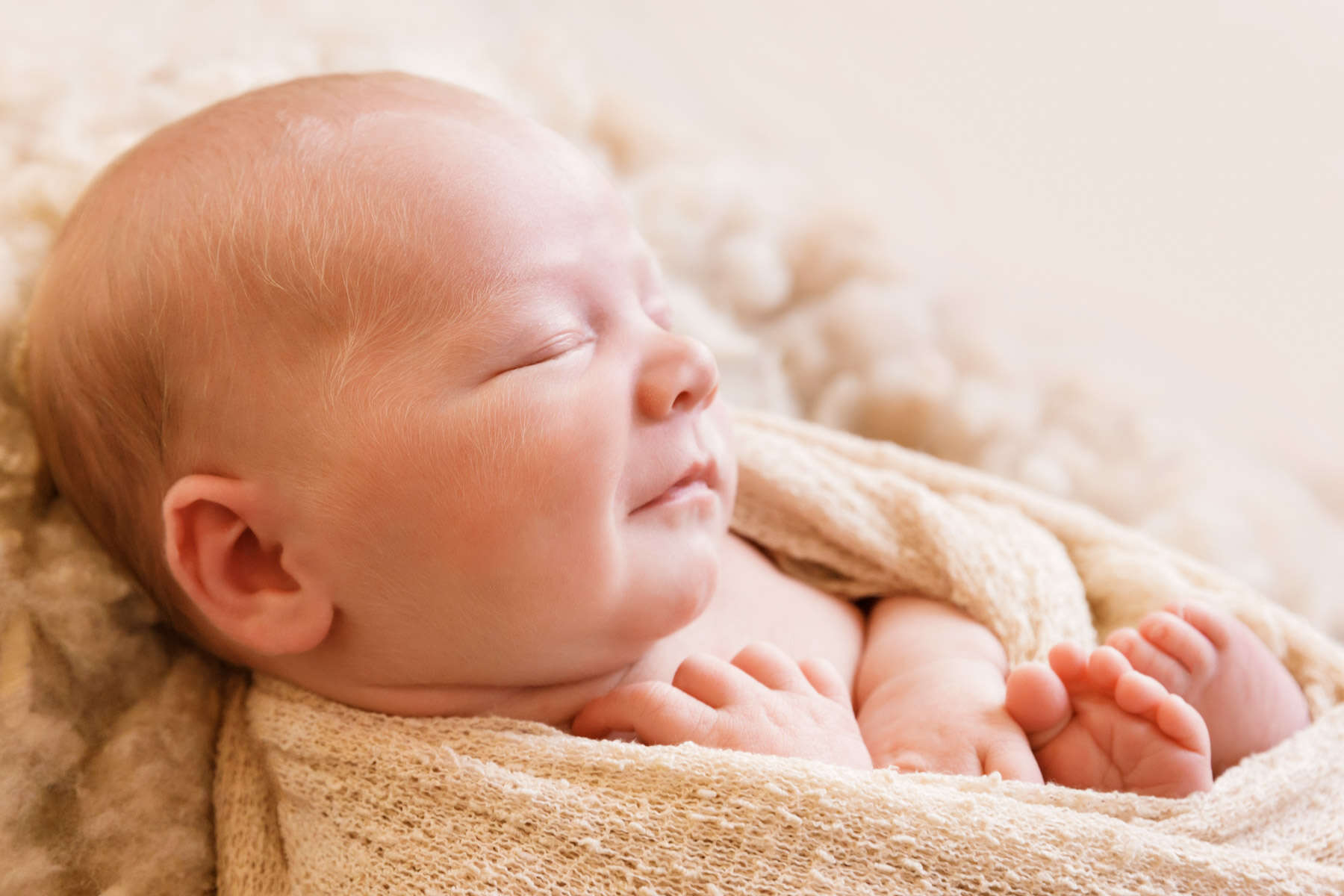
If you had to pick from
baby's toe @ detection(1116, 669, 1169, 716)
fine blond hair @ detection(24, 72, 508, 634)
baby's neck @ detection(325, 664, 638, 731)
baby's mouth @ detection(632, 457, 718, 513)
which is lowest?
baby's neck @ detection(325, 664, 638, 731)

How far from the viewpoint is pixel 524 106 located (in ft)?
4.71

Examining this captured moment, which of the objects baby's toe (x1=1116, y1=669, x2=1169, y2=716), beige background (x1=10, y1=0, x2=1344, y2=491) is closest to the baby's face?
baby's toe (x1=1116, y1=669, x2=1169, y2=716)

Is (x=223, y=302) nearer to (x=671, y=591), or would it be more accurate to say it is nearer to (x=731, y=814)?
(x=671, y=591)

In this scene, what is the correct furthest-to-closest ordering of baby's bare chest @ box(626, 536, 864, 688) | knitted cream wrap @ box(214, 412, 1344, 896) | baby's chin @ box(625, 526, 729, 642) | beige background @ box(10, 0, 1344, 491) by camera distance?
beige background @ box(10, 0, 1344, 491)
baby's bare chest @ box(626, 536, 864, 688)
baby's chin @ box(625, 526, 729, 642)
knitted cream wrap @ box(214, 412, 1344, 896)

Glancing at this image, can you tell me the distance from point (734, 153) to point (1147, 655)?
893mm

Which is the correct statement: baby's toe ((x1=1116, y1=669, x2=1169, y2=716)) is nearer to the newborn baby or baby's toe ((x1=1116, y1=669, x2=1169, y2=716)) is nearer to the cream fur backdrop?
the newborn baby

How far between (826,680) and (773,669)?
0.05 meters

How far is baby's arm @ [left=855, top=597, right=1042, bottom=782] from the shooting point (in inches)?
36.6

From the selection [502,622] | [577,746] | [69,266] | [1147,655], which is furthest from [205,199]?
[1147,655]

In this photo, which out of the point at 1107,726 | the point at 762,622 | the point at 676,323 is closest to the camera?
the point at 1107,726

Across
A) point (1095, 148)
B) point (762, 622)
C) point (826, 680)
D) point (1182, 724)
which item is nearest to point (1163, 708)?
point (1182, 724)

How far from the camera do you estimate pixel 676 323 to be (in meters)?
1.37

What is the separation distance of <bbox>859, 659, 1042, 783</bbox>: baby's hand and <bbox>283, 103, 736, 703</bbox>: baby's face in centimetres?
20

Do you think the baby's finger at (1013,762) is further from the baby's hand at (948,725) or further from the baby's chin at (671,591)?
the baby's chin at (671,591)
